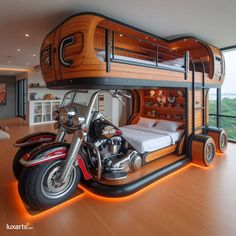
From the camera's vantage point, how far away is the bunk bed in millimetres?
2327

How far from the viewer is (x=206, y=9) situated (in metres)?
2.88

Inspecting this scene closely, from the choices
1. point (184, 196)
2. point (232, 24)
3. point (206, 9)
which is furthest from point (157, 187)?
point (232, 24)

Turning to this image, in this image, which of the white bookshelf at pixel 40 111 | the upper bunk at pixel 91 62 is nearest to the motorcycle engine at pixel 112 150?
the upper bunk at pixel 91 62

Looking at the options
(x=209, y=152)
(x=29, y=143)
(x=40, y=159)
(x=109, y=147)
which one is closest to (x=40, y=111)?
(x=29, y=143)

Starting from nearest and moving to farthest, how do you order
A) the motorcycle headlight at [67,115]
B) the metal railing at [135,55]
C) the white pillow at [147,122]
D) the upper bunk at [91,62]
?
the upper bunk at [91,62] → the metal railing at [135,55] → the motorcycle headlight at [67,115] → the white pillow at [147,122]

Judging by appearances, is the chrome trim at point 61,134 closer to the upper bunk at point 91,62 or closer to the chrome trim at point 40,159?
the chrome trim at point 40,159

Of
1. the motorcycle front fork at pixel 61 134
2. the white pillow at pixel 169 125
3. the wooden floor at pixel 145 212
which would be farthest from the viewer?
the white pillow at pixel 169 125

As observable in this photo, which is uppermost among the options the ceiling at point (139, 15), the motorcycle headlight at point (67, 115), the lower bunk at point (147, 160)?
the ceiling at point (139, 15)

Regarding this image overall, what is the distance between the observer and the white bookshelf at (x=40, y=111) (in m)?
8.68

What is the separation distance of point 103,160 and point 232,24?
349 centimetres

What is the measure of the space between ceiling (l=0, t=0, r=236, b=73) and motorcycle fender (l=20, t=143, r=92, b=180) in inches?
78.5

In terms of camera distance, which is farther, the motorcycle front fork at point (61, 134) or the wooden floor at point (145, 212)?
the motorcycle front fork at point (61, 134)

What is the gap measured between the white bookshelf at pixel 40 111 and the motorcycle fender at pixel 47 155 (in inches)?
272

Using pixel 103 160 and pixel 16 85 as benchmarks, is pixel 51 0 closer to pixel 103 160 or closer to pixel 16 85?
pixel 103 160
